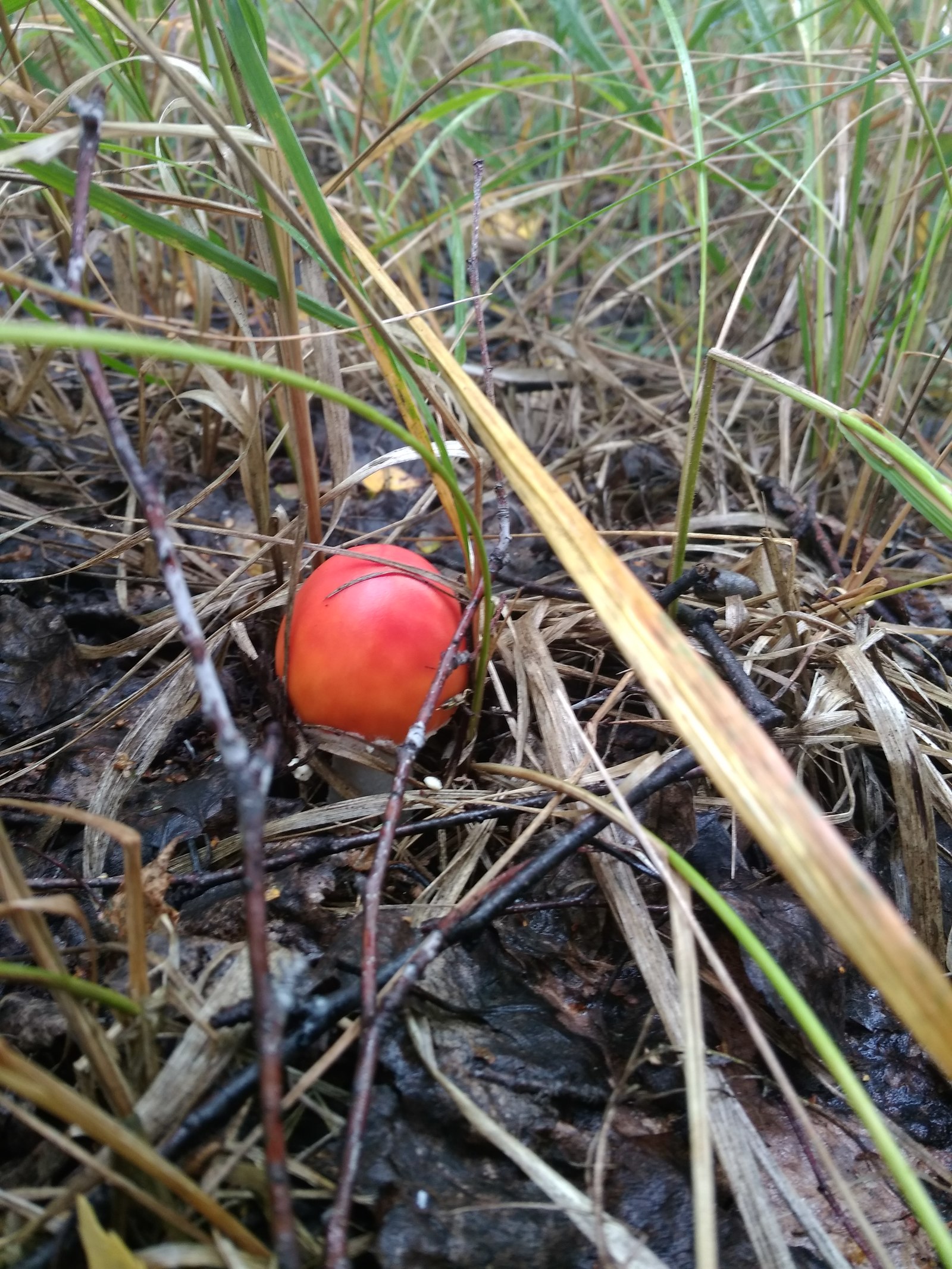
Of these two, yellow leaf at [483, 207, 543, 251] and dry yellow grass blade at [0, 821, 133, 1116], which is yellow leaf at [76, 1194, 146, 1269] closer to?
dry yellow grass blade at [0, 821, 133, 1116]

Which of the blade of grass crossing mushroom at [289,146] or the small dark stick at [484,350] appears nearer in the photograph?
the blade of grass crossing mushroom at [289,146]

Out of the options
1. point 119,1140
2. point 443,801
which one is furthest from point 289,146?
point 119,1140

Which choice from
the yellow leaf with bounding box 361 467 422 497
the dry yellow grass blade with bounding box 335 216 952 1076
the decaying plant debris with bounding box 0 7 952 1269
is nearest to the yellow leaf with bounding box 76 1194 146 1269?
the decaying plant debris with bounding box 0 7 952 1269

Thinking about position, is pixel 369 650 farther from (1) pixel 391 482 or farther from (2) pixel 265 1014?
(1) pixel 391 482

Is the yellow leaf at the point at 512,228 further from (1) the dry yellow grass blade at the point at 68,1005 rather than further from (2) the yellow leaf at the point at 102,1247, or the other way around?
(2) the yellow leaf at the point at 102,1247

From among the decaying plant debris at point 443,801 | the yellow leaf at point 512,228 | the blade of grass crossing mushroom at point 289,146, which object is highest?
the blade of grass crossing mushroom at point 289,146

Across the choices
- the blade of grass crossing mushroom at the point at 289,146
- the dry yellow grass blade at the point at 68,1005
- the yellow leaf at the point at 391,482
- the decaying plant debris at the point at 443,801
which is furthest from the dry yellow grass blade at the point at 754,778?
the yellow leaf at the point at 391,482

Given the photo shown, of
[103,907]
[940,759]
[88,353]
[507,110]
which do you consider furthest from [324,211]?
[507,110]
